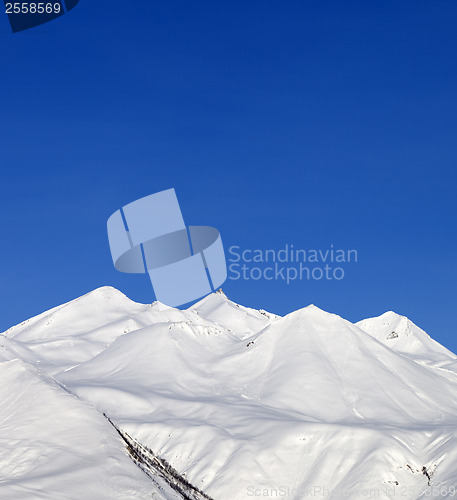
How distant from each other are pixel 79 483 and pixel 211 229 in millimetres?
69662

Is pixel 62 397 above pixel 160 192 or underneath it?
underneath

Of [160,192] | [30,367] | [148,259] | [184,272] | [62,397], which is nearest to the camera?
[62,397]

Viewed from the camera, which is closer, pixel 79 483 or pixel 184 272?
→ pixel 79 483

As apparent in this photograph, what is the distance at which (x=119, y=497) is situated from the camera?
86062 mm

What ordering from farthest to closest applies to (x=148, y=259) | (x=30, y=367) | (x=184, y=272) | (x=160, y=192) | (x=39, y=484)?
(x=184, y=272) → (x=148, y=259) → (x=160, y=192) → (x=30, y=367) → (x=39, y=484)

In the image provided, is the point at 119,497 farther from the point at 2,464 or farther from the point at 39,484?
the point at 2,464

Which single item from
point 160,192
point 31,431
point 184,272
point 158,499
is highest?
point 160,192

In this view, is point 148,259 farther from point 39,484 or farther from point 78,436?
point 39,484

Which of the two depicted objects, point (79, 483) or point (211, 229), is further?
point (211, 229)

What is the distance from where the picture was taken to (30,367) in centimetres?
12512

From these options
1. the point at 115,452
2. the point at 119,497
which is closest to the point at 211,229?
the point at 115,452

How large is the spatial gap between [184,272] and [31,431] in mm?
64222

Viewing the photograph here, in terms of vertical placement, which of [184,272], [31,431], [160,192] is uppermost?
[160,192]

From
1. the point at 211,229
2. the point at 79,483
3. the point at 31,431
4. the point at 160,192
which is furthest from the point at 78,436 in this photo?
the point at 211,229
